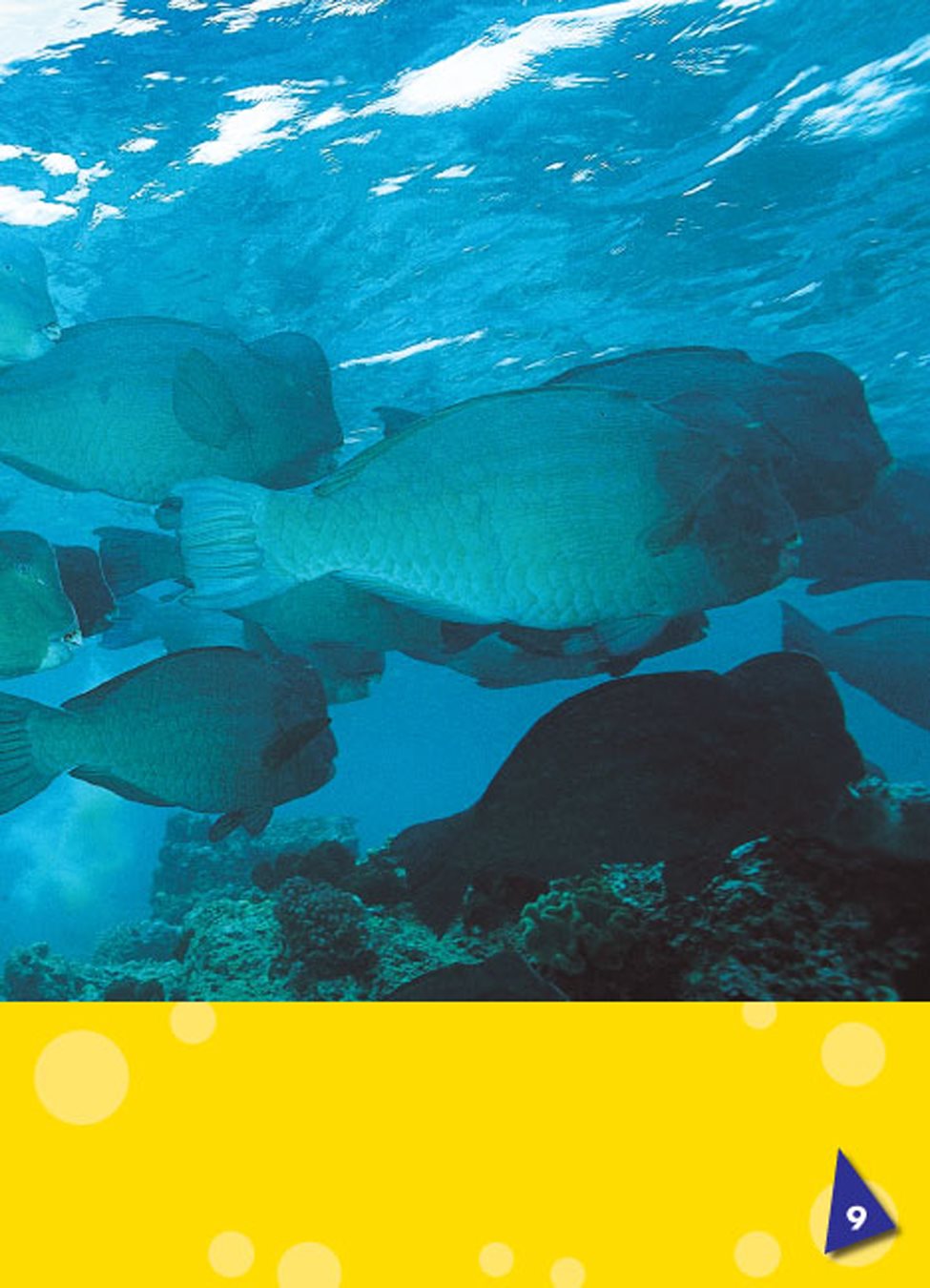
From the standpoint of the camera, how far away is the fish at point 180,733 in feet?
4.08

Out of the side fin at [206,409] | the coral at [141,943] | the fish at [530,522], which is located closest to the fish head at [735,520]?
the fish at [530,522]

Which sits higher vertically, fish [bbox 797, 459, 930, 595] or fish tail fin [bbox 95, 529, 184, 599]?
fish tail fin [bbox 95, 529, 184, 599]

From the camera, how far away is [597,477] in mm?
1146
